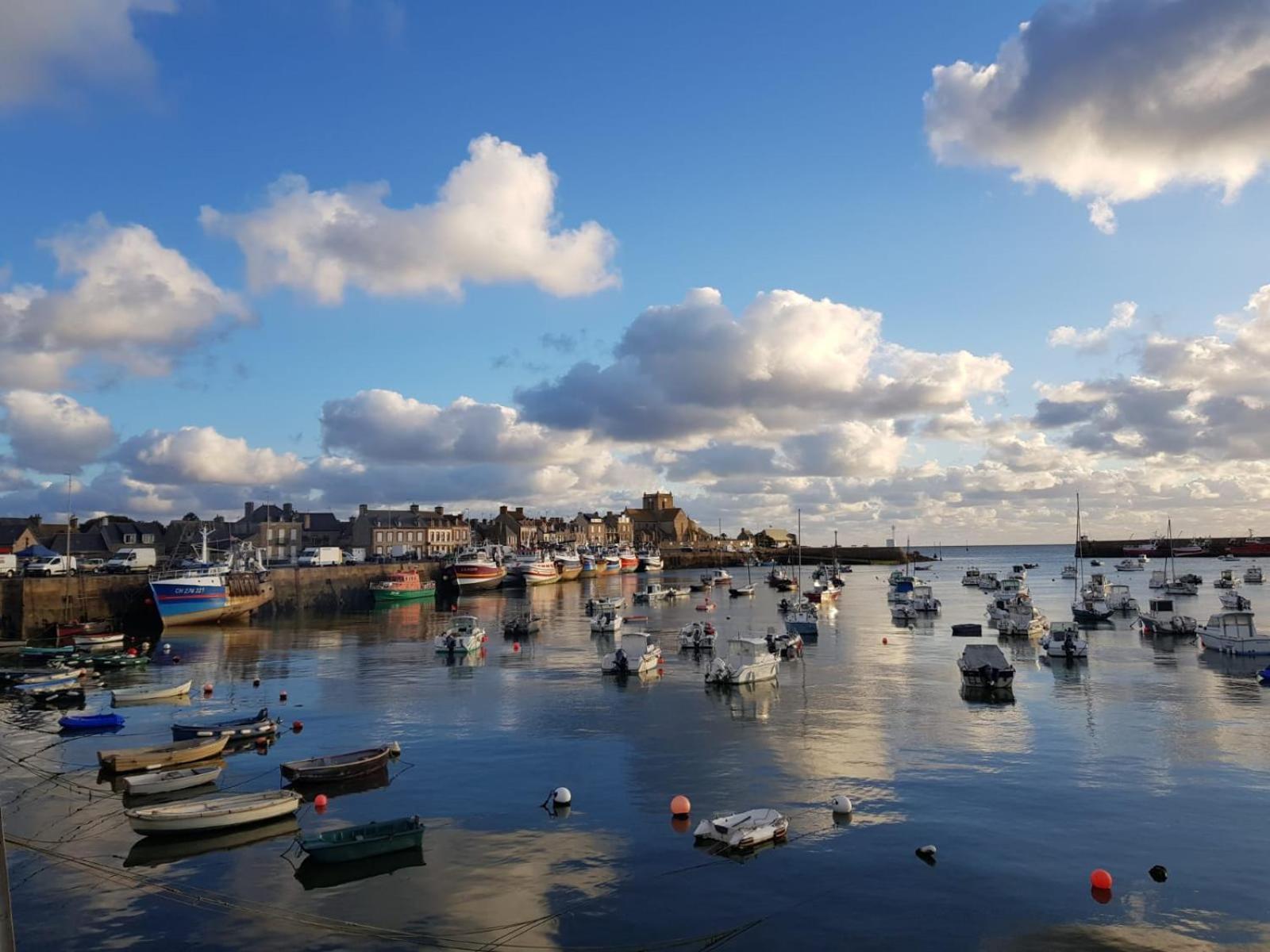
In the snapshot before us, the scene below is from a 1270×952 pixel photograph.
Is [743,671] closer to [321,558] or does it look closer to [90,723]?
[90,723]

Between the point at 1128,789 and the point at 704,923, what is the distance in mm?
19310

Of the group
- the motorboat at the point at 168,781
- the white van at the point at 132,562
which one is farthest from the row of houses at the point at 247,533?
the motorboat at the point at 168,781

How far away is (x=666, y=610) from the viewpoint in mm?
118562

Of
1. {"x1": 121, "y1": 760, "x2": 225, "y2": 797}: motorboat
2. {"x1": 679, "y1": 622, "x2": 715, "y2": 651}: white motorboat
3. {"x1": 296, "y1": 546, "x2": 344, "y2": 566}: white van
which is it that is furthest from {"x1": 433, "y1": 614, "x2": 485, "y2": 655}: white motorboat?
{"x1": 296, "y1": 546, "x2": 344, "y2": 566}: white van

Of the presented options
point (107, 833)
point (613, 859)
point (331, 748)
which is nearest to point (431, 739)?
point (331, 748)

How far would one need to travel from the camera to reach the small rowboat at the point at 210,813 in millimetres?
27406

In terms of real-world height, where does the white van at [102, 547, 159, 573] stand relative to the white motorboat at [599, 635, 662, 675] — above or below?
above

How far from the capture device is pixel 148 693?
52719mm

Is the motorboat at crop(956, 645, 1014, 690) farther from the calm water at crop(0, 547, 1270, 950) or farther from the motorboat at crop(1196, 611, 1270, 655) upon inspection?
the motorboat at crop(1196, 611, 1270, 655)

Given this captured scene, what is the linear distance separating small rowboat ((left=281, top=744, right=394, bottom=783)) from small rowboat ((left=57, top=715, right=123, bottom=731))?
624 inches

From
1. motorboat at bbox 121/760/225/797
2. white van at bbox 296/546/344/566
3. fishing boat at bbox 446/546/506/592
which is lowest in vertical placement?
motorboat at bbox 121/760/225/797

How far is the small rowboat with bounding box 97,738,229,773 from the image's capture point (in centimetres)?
3519

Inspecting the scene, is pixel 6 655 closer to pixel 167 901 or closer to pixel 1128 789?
pixel 167 901

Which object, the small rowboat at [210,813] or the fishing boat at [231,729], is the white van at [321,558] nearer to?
the fishing boat at [231,729]
